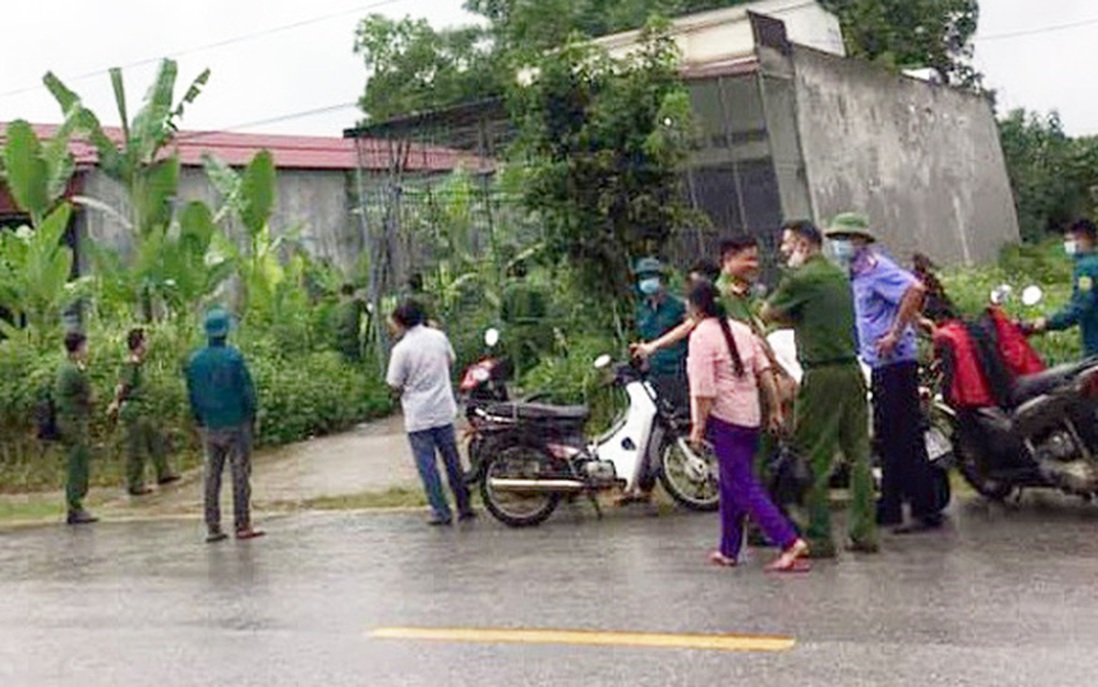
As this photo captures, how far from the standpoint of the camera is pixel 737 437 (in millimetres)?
8172

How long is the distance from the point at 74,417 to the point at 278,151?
1623cm

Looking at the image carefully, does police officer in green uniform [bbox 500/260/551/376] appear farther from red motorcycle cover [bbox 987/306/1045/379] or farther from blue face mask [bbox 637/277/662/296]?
red motorcycle cover [bbox 987/306/1045/379]

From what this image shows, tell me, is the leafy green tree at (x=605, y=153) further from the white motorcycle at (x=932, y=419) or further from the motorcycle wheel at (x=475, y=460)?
the white motorcycle at (x=932, y=419)

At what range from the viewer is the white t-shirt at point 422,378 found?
10891 mm

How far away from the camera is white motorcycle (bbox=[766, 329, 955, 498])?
9242mm

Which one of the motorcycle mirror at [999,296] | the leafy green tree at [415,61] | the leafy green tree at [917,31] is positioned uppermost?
the leafy green tree at [415,61]

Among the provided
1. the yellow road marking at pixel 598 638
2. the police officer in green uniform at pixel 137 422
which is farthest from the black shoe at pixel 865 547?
the police officer in green uniform at pixel 137 422

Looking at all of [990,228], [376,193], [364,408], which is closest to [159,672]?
[364,408]

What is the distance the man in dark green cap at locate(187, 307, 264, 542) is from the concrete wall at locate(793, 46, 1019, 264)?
28.5 feet

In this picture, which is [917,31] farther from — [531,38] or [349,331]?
[349,331]

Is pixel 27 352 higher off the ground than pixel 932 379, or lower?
higher

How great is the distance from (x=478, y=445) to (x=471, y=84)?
3047cm

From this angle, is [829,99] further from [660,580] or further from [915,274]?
[660,580]

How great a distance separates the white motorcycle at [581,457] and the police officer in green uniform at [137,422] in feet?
17.4
